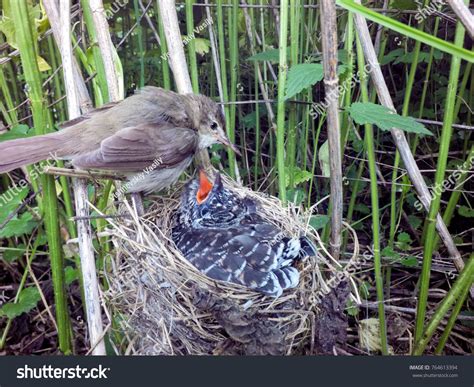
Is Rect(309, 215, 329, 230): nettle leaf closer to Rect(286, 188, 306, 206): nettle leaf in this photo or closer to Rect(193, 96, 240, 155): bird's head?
Rect(286, 188, 306, 206): nettle leaf

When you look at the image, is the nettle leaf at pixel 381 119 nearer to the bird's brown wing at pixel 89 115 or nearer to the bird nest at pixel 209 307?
the bird nest at pixel 209 307

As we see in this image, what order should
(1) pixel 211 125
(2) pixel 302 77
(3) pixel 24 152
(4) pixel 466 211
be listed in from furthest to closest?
(4) pixel 466 211
(1) pixel 211 125
(3) pixel 24 152
(2) pixel 302 77

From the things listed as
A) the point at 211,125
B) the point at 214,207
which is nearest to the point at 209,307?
the point at 214,207

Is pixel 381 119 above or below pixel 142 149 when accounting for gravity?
above

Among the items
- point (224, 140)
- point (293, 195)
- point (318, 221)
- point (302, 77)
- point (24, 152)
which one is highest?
point (302, 77)

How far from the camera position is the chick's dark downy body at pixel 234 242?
165 centimetres

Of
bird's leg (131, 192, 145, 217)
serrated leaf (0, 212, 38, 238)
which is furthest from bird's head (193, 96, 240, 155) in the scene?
serrated leaf (0, 212, 38, 238)

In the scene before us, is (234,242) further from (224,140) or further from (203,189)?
(224,140)

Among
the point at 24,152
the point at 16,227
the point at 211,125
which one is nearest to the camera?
the point at 24,152

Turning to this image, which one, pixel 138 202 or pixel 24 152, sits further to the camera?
pixel 138 202

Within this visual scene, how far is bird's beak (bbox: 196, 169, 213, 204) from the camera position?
76.8 inches

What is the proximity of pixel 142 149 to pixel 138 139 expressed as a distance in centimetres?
4

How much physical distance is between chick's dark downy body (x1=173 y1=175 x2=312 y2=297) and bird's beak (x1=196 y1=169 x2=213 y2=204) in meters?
0.02

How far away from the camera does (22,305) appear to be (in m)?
2.15
